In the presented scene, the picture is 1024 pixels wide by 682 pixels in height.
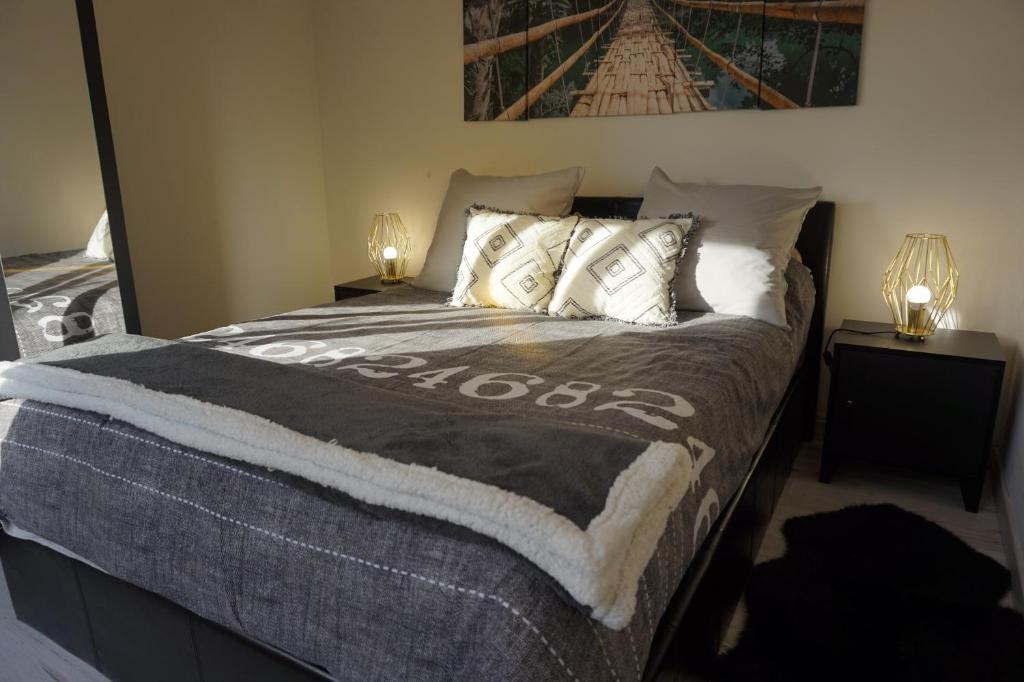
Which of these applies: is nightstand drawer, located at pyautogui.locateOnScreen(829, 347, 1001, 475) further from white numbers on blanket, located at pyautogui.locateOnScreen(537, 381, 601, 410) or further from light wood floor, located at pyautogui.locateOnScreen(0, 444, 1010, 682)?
white numbers on blanket, located at pyautogui.locateOnScreen(537, 381, 601, 410)

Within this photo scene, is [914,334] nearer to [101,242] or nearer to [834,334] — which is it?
[834,334]

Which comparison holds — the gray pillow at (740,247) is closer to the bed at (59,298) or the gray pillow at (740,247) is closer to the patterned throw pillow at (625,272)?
the patterned throw pillow at (625,272)

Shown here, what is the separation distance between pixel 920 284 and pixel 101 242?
120 inches

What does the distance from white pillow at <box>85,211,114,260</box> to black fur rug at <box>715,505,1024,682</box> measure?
2.58 meters

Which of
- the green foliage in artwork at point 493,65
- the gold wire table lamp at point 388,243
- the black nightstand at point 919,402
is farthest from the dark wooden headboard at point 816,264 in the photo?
the gold wire table lamp at point 388,243

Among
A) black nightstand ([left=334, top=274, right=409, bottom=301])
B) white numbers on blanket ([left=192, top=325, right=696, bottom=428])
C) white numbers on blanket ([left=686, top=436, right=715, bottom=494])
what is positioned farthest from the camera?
black nightstand ([left=334, top=274, right=409, bottom=301])

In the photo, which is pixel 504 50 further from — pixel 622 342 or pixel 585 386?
pixel 585 386

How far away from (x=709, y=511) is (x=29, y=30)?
8.91 ft

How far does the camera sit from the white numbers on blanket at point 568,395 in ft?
4.89

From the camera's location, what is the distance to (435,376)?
5.62 ft

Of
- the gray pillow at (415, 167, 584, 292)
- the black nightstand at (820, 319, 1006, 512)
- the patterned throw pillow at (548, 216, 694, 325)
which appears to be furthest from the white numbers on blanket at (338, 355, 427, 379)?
the black nightstand at (820, 319, 1006, 512)

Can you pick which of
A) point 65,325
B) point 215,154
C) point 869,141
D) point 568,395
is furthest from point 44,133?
point 869,141

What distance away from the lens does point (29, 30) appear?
2.40m

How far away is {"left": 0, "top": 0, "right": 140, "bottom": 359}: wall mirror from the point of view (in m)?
2.39
